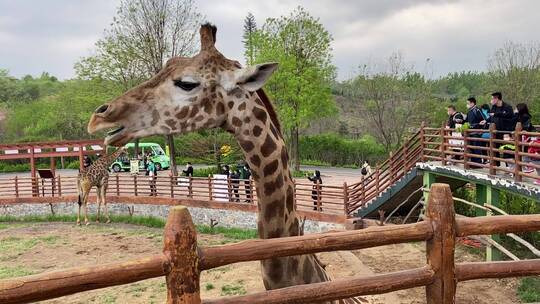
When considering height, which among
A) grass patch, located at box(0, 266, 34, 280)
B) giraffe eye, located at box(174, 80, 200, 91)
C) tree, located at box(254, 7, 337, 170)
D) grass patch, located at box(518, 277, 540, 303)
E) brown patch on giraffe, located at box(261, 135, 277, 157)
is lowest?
grass patch, located at box(518, 277, 540, 303)

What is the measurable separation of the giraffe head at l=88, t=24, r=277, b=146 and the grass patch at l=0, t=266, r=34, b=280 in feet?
33.3

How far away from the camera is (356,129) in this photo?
4538cm

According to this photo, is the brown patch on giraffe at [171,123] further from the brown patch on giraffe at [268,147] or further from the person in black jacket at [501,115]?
the person in black jacket at [501,115]

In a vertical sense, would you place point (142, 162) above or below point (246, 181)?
above

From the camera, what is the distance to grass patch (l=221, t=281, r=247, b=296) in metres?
9.44

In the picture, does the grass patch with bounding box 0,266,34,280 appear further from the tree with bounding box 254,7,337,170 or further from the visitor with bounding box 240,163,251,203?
the tree with bounding box 254,7,337,170

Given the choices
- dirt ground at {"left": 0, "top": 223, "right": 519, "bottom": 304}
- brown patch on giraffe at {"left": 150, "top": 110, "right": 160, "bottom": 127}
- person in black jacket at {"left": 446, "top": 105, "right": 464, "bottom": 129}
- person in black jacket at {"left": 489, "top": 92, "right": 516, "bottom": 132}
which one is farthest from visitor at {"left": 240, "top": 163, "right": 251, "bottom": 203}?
brown patch on giraffe at {"left": 150, "top": 110, "right": 160, "bottom": 127}

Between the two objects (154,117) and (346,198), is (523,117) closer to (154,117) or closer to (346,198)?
(346,198)

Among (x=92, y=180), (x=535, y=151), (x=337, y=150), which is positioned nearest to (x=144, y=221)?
(x=92, y=180)

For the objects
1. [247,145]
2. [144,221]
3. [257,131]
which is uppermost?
[257,131]

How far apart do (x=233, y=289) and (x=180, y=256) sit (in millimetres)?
7674

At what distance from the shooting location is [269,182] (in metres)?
3.53

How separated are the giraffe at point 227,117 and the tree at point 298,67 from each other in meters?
23.4

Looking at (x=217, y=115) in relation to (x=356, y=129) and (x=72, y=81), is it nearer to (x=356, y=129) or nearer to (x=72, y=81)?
(x=356, y=129)
